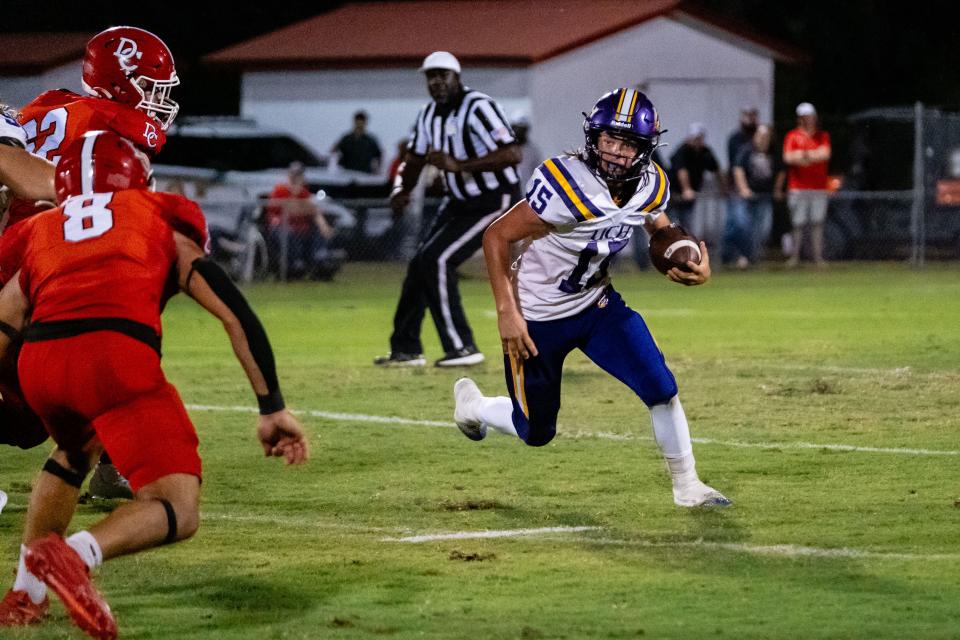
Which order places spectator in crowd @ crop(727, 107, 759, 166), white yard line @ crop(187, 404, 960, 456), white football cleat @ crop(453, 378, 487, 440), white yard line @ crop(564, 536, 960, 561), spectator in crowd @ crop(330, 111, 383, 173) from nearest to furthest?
white yard line @ crop(564, 536, 960, 561) → white football cleat @ crop(453, 378, 487, 440) → white yard line @ crop(187, 404, 960, 456) → spectator in crowd @ crop(727, 107, 759, 166) → spectator in crowd @ crop(330, 111, 383, 173)

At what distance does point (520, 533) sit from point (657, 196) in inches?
60.1

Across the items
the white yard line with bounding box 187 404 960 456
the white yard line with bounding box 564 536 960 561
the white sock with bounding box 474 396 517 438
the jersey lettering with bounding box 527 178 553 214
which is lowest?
the white yard line with bounding box 187 404 960 456

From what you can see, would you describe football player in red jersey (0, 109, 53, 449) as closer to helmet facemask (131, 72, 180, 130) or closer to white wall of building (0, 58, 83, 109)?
helmet facemask (131, 72, 180, 130)

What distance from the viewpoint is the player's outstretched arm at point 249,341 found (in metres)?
4.89

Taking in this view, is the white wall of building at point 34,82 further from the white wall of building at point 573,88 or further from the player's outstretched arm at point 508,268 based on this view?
the player's outstretched arm at point 508,268

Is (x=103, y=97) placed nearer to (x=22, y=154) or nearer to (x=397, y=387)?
(x=22, y=154)

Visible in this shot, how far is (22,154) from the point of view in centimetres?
621

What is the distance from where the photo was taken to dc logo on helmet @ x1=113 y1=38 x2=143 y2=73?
5684 millimetres

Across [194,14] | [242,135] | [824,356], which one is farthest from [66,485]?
[194,14]

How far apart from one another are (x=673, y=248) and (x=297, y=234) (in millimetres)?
13659

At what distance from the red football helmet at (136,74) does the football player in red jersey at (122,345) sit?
0.63 meters

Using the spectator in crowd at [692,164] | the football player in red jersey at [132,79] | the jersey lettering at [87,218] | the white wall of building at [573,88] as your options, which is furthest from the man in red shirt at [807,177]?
the jersey lettering at [87,218]

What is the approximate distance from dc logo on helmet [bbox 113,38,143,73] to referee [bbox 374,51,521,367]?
19.4 feet

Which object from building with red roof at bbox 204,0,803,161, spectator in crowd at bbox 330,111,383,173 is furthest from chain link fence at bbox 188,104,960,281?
building with red roof at bbox 204,0,803,161
